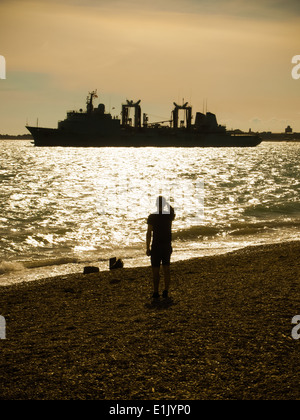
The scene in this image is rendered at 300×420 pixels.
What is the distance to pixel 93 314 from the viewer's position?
664 cm

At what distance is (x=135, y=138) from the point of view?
126 m

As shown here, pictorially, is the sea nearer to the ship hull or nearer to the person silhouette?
the person silhouette

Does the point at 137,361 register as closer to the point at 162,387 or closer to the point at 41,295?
the point at 162,387

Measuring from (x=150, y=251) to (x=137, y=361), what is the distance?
2.80m

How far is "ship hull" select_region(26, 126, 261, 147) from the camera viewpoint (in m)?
116

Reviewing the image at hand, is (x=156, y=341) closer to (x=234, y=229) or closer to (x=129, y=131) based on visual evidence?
(x=234, y=229)

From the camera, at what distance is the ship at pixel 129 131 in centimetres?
11456
